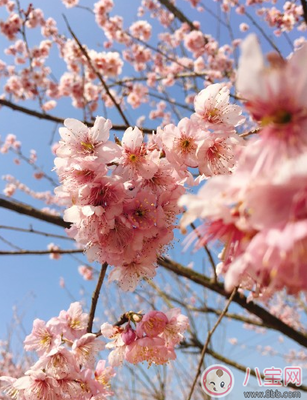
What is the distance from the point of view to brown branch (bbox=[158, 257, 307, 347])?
243 cm

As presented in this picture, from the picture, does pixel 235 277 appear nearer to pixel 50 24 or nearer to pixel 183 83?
pixel 183 83

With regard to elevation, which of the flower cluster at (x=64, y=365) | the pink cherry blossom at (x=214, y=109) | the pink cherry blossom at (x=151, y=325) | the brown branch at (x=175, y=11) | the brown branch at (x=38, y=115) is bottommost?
the flower cluster at (x=64, y=365)

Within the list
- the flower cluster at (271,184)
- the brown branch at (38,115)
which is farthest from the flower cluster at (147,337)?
the brown branch at (38,115)

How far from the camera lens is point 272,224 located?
51cm

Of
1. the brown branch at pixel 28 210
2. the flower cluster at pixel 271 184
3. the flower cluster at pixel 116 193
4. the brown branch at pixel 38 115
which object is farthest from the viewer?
the brown branch at pixel 38 115

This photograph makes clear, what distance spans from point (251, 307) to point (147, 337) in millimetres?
1188

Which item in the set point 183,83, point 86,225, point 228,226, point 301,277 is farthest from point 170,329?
point 183,83

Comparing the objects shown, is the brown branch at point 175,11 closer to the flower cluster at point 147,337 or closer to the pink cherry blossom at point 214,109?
the pink cherry blossom at point 214,109

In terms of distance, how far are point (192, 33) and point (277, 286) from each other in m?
6.68

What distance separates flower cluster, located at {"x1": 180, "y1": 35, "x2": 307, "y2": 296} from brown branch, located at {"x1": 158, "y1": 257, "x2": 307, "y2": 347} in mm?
1817

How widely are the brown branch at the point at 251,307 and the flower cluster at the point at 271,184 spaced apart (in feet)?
5.96

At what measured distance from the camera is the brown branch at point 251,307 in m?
2.43

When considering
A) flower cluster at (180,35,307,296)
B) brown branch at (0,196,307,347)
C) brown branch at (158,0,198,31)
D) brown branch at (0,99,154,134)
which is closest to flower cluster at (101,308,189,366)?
brown branch at (0,196,307,347)

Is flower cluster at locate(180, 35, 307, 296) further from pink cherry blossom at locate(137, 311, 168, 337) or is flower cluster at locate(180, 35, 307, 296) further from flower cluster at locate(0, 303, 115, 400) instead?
flower cluster at locate(0, 303, 115, 400)
